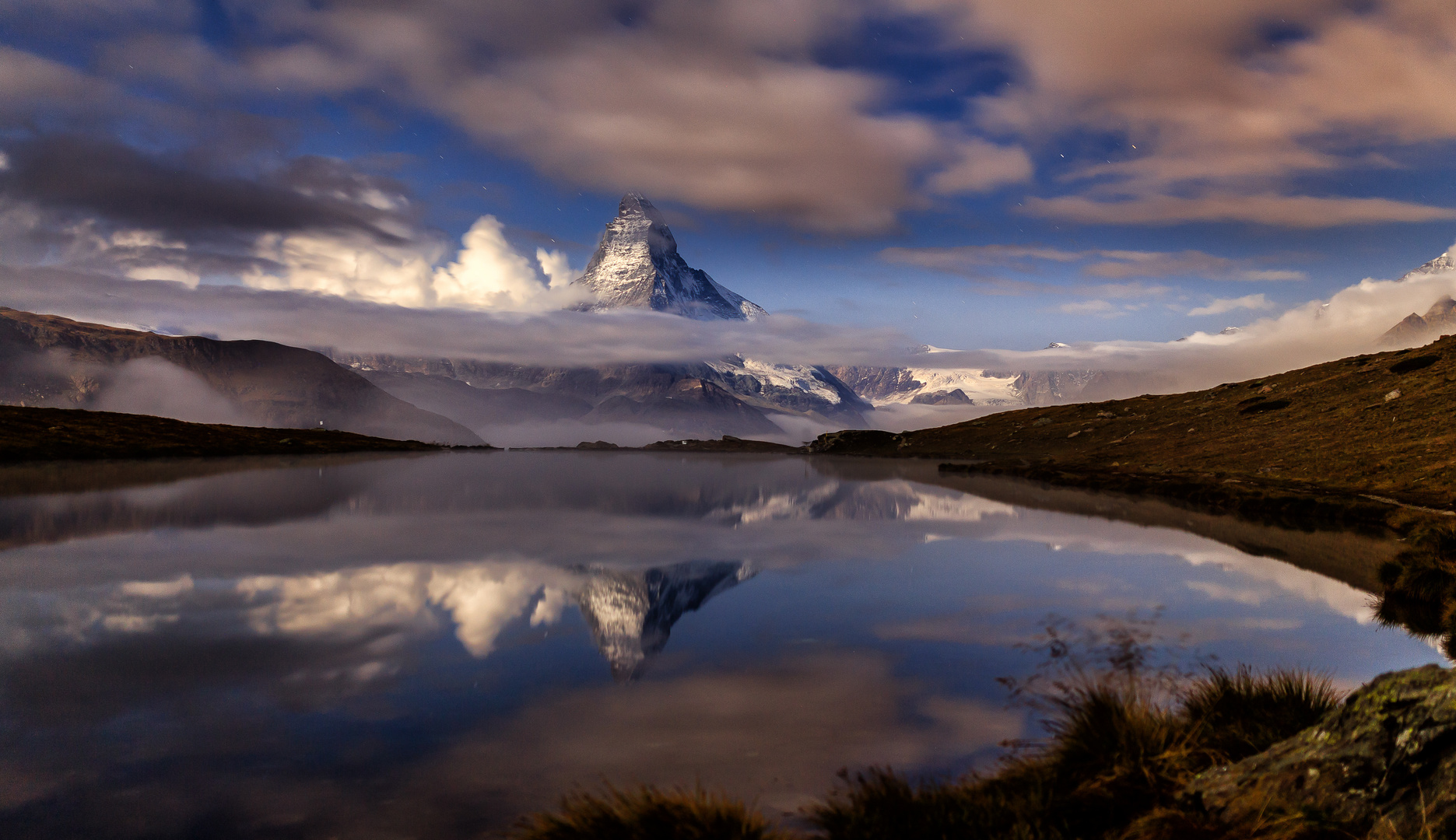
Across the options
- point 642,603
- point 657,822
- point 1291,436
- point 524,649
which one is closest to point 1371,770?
point 657,822

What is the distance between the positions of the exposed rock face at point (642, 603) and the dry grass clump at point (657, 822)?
6.10 meters

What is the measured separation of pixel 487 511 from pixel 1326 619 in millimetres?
37688

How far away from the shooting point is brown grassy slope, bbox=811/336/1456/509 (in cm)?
5181

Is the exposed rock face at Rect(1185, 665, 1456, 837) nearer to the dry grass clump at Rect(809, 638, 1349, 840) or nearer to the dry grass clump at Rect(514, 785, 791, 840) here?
the dry grass clump at Rect(809, 638, 1349, 840)

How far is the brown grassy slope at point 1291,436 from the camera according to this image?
51812mm

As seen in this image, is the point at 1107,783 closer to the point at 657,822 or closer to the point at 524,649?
the point at 657,822

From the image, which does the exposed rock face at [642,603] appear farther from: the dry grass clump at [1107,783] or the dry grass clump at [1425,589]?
the dry grass clump at [1425,589]

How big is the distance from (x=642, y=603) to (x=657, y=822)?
12.2 metres

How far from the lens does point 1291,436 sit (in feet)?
254

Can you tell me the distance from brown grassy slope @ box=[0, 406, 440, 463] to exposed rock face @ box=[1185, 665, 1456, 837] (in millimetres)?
108702

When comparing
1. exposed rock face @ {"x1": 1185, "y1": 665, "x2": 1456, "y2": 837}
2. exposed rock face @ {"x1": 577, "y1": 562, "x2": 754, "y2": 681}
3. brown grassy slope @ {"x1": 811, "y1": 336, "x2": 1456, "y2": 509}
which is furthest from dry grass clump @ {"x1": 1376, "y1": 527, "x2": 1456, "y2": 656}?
brown grassy slope @ {"x1": 811, "y1": 336, "x2": 1456, "y2": 509}

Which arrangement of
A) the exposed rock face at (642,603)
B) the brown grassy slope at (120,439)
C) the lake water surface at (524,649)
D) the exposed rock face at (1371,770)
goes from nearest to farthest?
the exposed rock face at (1371,770) < the lake water surface at (524,649) < the exposed rock face at (642,603) < the brown grassy slope at (120,439)

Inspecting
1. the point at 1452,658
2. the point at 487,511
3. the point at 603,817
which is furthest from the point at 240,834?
the point at 487,511

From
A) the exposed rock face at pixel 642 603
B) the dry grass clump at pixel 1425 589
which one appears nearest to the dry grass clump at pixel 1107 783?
the exposed rock face at pixel 642 603
